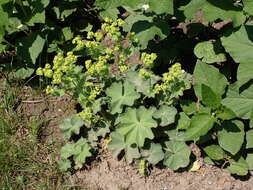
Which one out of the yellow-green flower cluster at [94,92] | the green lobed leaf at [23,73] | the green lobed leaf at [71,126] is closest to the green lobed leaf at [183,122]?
the yellow-green flower cluster at [94,92]

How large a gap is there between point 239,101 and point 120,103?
0.89 metres

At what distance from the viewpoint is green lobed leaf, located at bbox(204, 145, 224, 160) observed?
3.44 meters

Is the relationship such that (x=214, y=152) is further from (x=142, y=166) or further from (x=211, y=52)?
(x=211, y=52)

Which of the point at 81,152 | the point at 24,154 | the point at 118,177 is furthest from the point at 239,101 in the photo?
the point at 24,154

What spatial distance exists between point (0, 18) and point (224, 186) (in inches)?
86.7

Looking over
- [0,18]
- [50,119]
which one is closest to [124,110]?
[50,119]

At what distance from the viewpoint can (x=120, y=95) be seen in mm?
3447

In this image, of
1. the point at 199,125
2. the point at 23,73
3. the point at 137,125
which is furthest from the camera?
the point at 23,73

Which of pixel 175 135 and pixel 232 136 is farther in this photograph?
pixel 175 135

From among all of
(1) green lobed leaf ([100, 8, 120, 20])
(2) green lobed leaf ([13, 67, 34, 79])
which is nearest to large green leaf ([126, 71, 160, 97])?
(1) green lobed leaf ([100, 8, 120, 20])

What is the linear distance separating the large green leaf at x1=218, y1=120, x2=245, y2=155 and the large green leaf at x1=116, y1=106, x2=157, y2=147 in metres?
0.52

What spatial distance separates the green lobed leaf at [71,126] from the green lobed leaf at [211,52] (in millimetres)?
Result: 1115

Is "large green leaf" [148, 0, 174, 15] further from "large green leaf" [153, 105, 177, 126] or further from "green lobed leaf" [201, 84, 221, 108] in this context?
"large green leaf" [153, 105, 177, 126]

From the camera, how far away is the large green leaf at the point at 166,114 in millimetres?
3434
